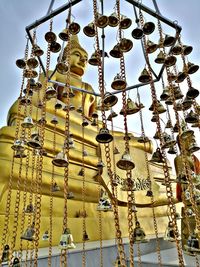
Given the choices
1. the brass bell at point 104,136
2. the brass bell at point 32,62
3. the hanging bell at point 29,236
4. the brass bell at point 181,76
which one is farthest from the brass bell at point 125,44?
the hanging bell at point 29,236

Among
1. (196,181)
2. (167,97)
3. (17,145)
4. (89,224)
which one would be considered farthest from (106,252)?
(167,97)

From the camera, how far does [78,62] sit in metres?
8.87

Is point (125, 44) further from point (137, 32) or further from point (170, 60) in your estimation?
point (170, 60)

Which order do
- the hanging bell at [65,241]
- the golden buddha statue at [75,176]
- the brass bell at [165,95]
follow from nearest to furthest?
1. the hanging bell at [65,241]
2. the brass bell at [165,95]
3. the golden buddha statue at [75,176]

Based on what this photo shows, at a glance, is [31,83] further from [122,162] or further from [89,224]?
[89,224]

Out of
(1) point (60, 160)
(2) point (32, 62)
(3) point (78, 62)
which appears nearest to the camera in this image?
(1) point (60, 160)

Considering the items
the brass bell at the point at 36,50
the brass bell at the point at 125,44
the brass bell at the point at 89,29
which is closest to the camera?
the brass bell at the point at 125,44

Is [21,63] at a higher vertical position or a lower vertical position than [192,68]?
higher

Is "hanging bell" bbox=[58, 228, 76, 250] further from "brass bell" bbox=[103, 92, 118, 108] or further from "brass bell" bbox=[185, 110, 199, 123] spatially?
"brass bell" bbox=[185, 110, 199, 123]

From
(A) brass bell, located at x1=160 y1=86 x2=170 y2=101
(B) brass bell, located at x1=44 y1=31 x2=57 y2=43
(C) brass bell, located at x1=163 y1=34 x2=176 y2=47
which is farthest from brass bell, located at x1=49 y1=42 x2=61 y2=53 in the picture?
(A) brass bell, located at x1=160 y1=86 x2=170 y2=101

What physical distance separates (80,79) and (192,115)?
622 centimetres

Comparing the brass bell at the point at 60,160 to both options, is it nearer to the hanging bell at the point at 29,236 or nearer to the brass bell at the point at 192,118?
the hanging bell at the point at 29,236

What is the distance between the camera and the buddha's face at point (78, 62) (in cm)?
881

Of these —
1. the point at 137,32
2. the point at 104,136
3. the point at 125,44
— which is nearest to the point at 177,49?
the point at 137,32
